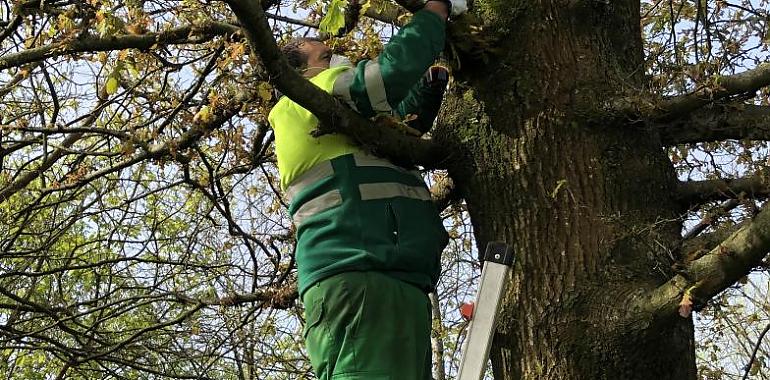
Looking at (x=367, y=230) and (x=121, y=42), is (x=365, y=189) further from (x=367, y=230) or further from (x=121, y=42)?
(x=121, y=42)

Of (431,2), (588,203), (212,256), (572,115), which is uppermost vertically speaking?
(212,256)

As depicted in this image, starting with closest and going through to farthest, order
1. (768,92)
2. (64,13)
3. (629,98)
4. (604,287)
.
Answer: (604,287)
(629,98)
(768,92)
(64,13)

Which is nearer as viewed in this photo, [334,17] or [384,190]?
[334,17]

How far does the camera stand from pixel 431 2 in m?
3.13

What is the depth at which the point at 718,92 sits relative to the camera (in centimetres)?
285

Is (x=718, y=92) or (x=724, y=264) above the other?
(x=718, y=92)

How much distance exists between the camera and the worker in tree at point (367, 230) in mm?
2941

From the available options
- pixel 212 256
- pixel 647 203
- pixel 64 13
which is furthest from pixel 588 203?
pixel 212 256

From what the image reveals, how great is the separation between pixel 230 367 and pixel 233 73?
6.54 metres

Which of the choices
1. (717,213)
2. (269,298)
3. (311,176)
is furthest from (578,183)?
(269,298)

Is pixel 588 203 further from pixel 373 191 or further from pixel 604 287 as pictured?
pixel 373 191

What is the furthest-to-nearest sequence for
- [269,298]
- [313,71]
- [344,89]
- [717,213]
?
[269,298] < [313,71] < [344,89] < [717,213]

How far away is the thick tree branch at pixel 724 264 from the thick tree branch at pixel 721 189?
41 cm

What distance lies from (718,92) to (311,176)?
139 cm
